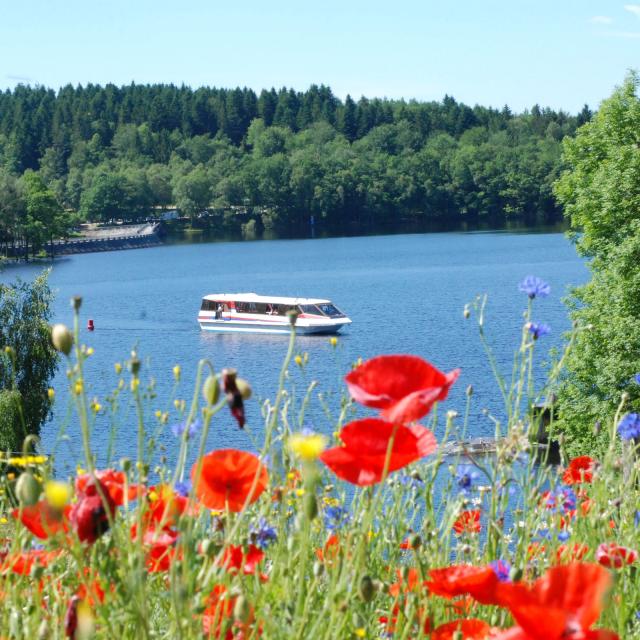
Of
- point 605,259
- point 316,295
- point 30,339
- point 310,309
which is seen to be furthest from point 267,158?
point 605,259

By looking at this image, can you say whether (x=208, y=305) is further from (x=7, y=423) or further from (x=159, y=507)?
(x=159, y=507)

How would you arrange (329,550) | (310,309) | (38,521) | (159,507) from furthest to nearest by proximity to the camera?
(310,309) < (329,550) < (159,507) < (38,521)

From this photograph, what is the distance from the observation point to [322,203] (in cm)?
9806

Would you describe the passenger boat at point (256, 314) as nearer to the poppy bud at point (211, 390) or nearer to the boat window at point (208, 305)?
the boat window at point (208, 305)

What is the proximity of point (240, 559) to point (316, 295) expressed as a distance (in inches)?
1860

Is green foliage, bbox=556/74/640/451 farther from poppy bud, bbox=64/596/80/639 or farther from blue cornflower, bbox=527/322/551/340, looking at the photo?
poppy bud, bbox=64/596/80/639

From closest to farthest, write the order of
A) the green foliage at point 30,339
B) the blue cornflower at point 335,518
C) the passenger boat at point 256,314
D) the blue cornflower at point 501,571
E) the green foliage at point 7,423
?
the blue cornflower at point 501,571
the blue cornflower at point 335,518
the green foliage at point 7,423
the green foliage at point 30,339
the passenger boat at point 256,314

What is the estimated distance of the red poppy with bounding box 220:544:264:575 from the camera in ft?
5.28

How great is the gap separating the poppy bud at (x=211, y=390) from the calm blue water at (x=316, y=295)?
32.5 feet

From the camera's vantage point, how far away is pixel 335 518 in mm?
2084

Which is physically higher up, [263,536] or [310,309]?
[263,536]

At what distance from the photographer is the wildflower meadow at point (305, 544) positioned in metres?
1.23

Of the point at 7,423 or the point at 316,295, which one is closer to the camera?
the point at 7,423

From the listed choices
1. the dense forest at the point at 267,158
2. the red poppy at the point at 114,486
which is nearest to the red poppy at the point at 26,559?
the red poppy at the point at 114,486
